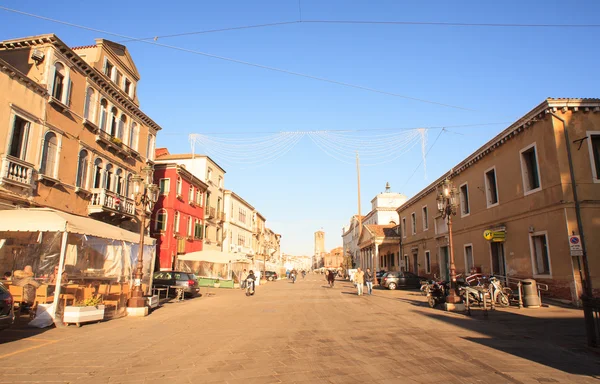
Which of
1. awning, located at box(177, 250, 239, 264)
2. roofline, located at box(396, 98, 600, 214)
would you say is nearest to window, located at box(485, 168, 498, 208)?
roofline, located at box(396, 98, 600, 214)

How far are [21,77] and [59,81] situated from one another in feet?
9.42

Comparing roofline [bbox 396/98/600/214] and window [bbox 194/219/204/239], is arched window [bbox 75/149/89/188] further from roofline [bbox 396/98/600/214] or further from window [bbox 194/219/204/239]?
roofline [bbox 396/98/600/214]

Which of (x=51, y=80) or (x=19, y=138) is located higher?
(x=51, y=80)

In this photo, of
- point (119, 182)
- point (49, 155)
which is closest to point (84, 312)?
point (49, 155)

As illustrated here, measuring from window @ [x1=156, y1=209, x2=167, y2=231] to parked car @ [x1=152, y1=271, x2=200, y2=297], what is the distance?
9.85 meters

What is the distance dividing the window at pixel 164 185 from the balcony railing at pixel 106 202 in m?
9.74

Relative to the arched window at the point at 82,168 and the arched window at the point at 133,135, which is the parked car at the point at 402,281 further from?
the arched window at the point at 82,168

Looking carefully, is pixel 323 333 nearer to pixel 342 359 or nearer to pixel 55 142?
pixel 342 359

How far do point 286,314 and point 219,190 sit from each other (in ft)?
111

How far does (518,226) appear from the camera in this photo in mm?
17750

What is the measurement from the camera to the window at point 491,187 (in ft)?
68.0

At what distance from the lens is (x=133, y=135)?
25.8 meters

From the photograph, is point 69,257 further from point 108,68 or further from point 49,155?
point 108,68

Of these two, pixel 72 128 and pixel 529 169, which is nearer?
pixel 529 169
